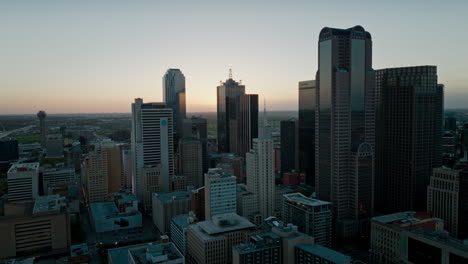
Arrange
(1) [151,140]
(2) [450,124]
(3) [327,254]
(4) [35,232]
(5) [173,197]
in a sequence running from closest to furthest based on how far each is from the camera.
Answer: (3) [327,254], (4) [35,232], (5) [173,197], (1) [151,140], (2) [450,124]

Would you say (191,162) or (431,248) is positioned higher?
(191,162)

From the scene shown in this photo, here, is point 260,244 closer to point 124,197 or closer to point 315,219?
point 315,219

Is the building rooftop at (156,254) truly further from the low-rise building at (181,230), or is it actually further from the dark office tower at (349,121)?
the dark office tower at (349,121)

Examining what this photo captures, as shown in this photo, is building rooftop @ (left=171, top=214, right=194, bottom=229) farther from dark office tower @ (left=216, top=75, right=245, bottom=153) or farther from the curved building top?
dark office tower @ (left=216, top=75, right=245, bottom=153)

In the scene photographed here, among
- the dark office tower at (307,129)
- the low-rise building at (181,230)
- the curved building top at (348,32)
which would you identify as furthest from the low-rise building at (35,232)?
the dark office tower at (307,129)

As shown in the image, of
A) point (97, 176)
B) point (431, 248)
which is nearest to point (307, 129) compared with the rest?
point (97, 176)
